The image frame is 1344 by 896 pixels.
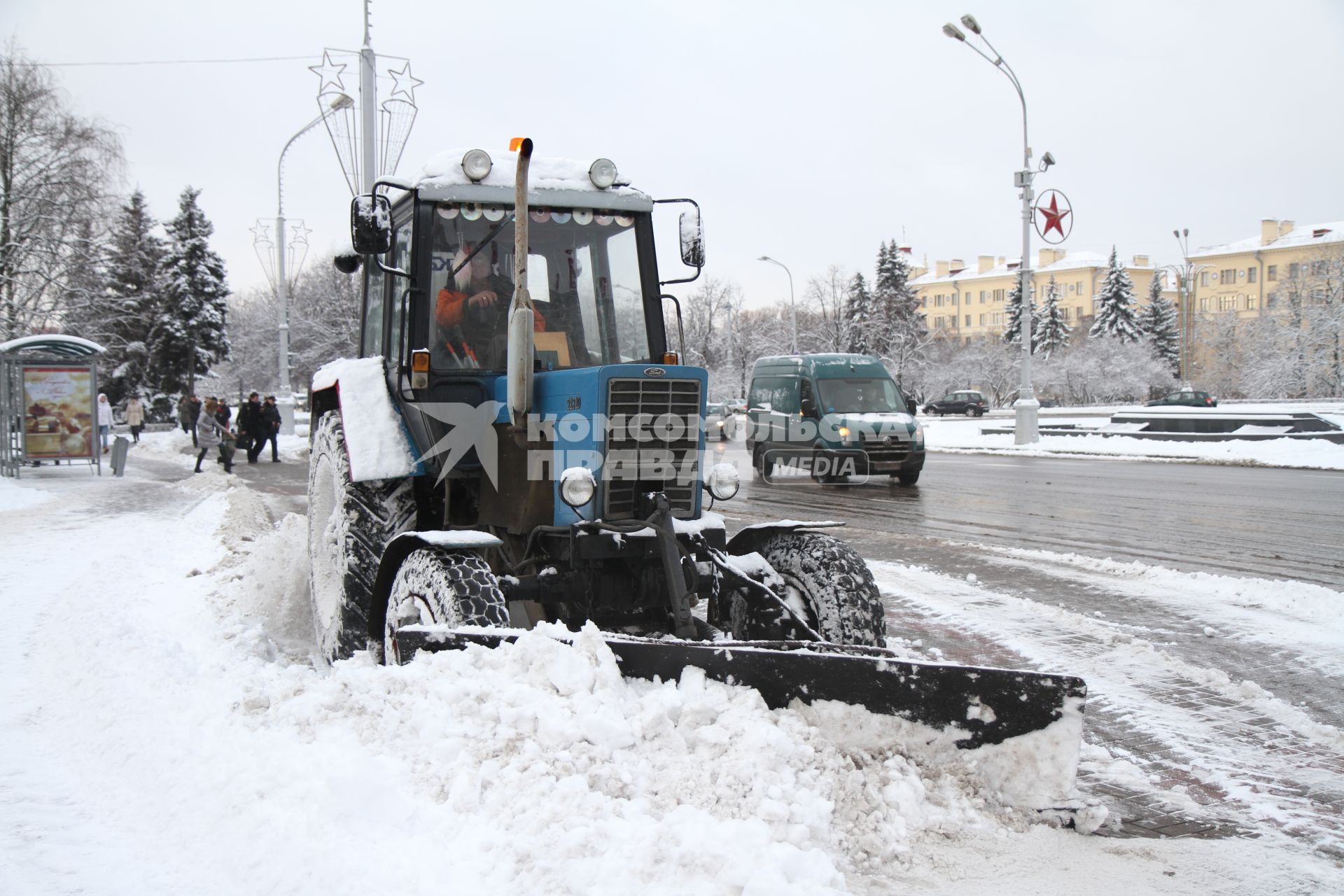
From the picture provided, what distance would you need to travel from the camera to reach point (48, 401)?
719 inches

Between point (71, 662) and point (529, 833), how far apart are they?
3562mm

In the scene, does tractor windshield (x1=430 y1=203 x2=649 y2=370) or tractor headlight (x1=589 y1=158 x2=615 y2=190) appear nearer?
tractor windshield (x1=430 y1=203 x2=649 y2=370)

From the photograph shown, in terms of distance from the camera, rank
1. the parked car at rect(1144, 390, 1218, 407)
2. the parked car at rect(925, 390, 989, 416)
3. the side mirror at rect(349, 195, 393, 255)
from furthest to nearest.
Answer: the parked car at rect(925, 390, 989, 416) → the parked car at rect(1144, 390, 1218, 407) → the side mirror at rect(349, 195, 393, 255)

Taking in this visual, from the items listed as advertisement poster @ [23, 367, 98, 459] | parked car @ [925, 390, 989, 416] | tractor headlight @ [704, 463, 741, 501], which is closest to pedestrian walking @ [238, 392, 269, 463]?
advertisement poster @ [23, 367, 98, 459]

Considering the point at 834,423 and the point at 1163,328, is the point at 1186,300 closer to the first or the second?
the point at 1163,328

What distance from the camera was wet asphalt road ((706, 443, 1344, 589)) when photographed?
357 inches

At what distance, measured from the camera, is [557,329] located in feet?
17.2

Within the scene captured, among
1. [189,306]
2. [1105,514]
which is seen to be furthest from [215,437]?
[189,306]

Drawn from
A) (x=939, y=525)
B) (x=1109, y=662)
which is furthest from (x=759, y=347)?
(x=1109, y=662)

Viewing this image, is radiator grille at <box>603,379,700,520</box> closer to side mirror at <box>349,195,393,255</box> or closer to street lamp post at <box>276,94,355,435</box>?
side mirror at <box>349,195,393,255</box>

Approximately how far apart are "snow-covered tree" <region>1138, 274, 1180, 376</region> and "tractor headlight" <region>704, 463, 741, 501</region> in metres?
75.7

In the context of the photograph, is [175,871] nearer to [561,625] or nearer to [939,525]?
[561,625]

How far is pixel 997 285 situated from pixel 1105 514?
98068 mm

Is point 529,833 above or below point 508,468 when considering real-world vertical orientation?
below
